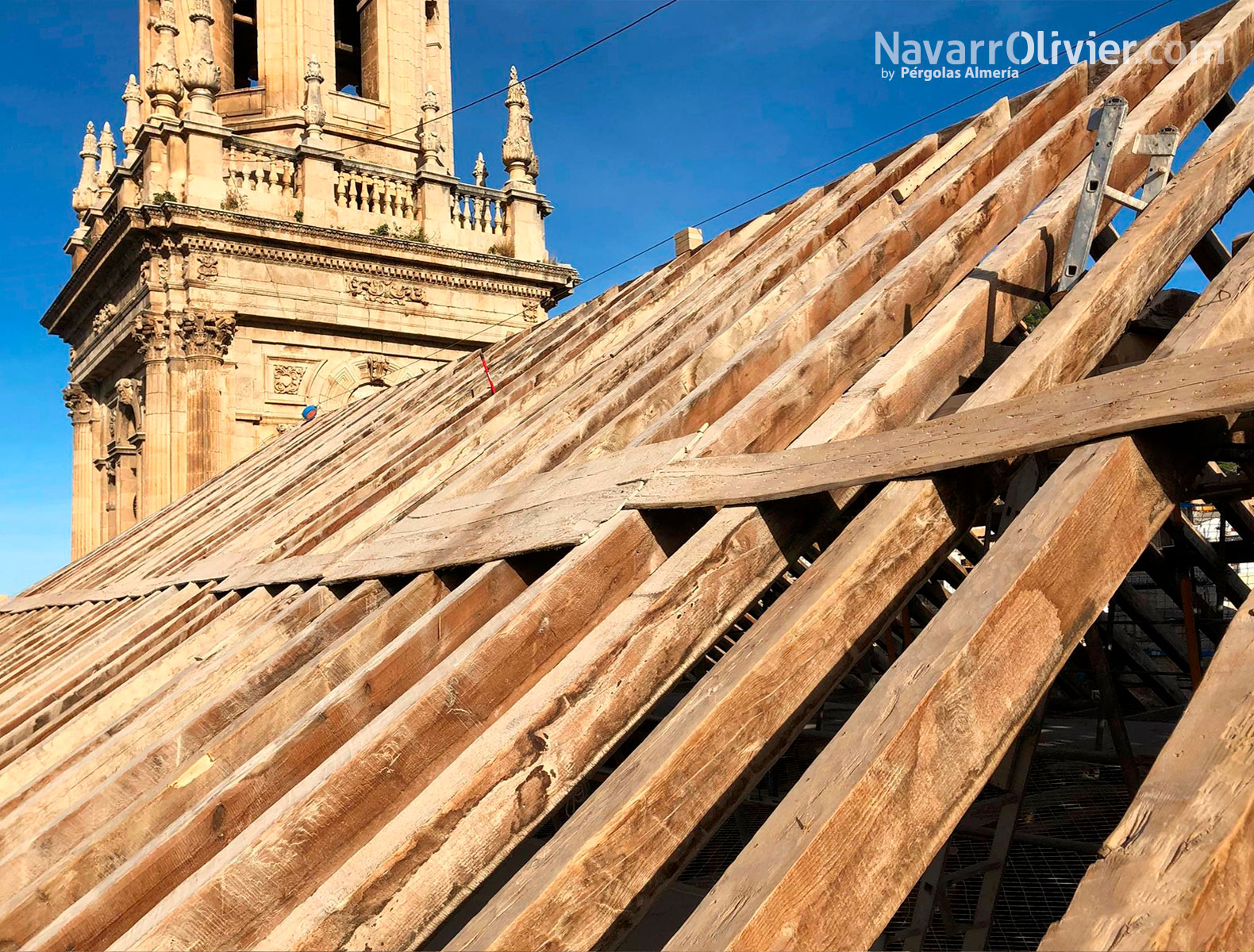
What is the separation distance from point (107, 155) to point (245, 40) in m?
3.65

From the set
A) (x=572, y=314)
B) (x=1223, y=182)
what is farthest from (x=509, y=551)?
(x=572, y=314)

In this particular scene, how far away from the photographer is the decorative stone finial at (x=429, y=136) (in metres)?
17.4

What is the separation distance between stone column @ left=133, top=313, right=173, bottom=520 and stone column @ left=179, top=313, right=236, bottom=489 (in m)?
0.29

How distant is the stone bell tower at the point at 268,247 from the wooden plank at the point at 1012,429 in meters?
13.0

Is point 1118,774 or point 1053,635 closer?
point 1053,635

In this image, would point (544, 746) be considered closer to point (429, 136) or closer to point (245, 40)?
point (429, 136)

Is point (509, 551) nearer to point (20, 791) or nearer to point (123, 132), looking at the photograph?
point (20, 791)

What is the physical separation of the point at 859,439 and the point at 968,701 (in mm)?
879

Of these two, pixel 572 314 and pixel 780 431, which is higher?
pixel 572 314

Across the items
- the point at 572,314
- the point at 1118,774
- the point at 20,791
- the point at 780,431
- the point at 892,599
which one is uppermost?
the point at 572,314

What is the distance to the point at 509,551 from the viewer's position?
3602mm

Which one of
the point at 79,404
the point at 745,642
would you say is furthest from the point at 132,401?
the point at 745,642

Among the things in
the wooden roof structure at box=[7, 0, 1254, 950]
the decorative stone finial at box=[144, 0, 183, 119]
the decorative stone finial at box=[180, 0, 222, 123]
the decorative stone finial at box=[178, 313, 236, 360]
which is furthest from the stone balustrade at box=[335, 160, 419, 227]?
the wooden roof structure at box=[7, 0, 1254, 950]

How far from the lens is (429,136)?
17609 millimetres
